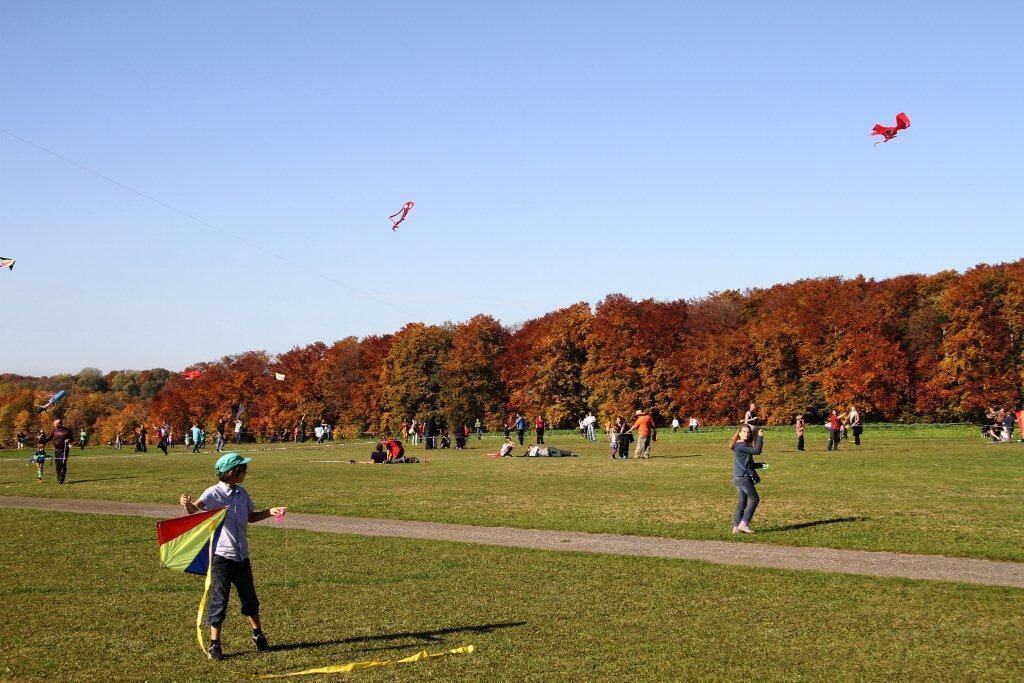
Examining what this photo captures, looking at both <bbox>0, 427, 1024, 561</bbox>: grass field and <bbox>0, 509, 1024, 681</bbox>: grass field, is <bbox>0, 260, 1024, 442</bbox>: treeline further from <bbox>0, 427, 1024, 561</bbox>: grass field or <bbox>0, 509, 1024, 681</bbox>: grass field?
<bbox>0, 509, 1024, 681</bbox>: grass field

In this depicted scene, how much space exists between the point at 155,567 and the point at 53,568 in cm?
148

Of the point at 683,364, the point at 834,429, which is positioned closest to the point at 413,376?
the point at 683,364

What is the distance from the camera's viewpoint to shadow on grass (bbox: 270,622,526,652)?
33.1 ft

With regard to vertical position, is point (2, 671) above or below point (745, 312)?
below

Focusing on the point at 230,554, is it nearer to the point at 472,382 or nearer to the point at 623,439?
the point at 623,439

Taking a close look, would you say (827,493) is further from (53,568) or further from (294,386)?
(294,386)

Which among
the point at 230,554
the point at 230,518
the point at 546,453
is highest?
the point at 230,518

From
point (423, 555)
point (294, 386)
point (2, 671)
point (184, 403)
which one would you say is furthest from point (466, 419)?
point (2, 671)

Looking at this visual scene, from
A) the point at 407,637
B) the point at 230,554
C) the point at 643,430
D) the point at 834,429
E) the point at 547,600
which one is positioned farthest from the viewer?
the point at 834,429

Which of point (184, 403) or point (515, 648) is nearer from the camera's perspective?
point (515, 648)

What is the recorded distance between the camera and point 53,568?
15.0m

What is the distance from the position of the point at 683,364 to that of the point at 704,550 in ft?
272

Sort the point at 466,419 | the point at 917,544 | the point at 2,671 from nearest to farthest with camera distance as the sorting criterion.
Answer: the point at 2,671 < the point at 917,544 < the point at 466,419

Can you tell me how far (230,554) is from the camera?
10.0 metres
